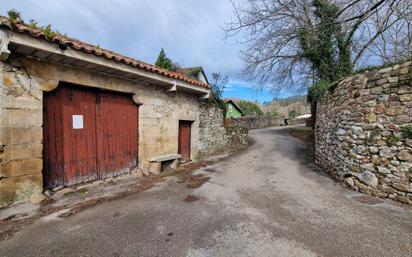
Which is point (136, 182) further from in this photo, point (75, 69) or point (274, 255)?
point (274, 255)

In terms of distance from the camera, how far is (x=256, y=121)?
26.8m

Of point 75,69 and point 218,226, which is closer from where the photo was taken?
point 218,226

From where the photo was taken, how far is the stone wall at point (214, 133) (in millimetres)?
9141

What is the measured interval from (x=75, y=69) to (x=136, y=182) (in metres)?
3.00

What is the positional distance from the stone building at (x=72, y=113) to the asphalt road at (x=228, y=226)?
1347 mm

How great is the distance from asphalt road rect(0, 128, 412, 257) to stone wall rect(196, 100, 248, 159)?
4243mm

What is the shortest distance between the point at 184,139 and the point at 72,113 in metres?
4.27

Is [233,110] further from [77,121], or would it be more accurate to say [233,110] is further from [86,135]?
[77,121]

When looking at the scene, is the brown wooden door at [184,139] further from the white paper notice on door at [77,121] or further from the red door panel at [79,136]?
the white paper notice on door at [77,121]

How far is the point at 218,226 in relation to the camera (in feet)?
10.7

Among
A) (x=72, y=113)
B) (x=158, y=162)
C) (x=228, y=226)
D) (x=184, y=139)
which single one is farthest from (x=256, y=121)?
(x=228, y=226)

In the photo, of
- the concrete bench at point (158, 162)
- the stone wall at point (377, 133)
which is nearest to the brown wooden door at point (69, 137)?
the concrete bench at point (158, 162)

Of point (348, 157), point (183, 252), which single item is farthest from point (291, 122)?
point (183, 252)

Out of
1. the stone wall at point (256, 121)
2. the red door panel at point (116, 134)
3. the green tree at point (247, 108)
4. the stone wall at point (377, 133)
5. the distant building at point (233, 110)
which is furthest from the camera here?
the green tree at point (247, 108)
